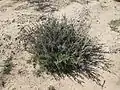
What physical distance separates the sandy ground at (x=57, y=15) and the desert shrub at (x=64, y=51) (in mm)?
117

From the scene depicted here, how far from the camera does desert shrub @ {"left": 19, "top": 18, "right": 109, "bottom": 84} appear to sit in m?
3.69

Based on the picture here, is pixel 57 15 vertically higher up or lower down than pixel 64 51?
higher up

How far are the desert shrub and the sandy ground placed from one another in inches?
4.6

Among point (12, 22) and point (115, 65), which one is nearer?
point (115, 65)

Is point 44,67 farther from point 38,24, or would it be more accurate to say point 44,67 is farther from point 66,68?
point 38,24

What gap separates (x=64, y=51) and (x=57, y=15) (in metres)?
1.04

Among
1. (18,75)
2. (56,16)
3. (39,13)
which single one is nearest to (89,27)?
(56,16)

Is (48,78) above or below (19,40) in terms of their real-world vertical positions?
below

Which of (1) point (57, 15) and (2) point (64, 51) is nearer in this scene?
(2) point (64, 51)

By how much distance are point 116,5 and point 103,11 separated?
371 mm

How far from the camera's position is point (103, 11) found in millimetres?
4926

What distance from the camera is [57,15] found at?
4633 millimetres

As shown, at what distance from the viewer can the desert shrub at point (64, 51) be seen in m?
3.69

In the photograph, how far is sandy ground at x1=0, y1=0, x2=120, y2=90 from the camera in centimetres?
360
